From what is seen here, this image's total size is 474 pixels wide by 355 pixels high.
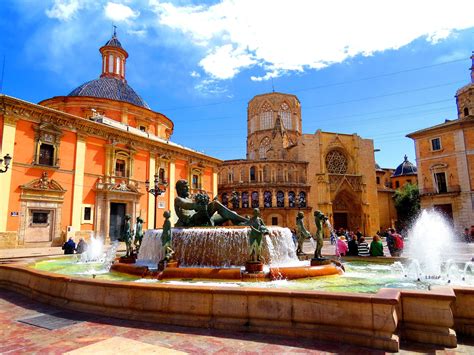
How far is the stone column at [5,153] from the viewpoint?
57.1 ft

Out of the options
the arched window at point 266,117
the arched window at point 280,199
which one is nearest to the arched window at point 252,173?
the arched window at point 280,199

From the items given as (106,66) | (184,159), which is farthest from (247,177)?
(106,66)

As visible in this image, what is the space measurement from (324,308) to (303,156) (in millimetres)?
39272

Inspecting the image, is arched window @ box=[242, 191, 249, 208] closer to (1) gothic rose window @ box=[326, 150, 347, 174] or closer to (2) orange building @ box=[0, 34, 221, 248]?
(2) orange building @ box=[0, 34, 221, 248]

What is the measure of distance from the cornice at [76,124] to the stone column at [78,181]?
0.85 metres

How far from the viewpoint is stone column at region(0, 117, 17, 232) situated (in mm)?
17391

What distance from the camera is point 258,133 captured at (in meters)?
51.3

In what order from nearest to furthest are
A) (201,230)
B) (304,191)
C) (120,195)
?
(201,230), (120,195), (304,191)

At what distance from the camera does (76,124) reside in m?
21.5

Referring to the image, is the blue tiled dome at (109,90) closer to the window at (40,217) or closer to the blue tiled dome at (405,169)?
the window at (40,217)

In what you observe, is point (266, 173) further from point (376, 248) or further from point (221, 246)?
point (221, 246)

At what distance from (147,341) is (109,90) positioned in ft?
103

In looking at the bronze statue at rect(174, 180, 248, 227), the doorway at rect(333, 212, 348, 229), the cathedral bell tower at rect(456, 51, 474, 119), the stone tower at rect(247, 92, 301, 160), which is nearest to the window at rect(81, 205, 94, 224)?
the bronze statue at rect(174, 180, 248, 227)

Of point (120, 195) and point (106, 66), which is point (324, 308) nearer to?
point (120, 195)
